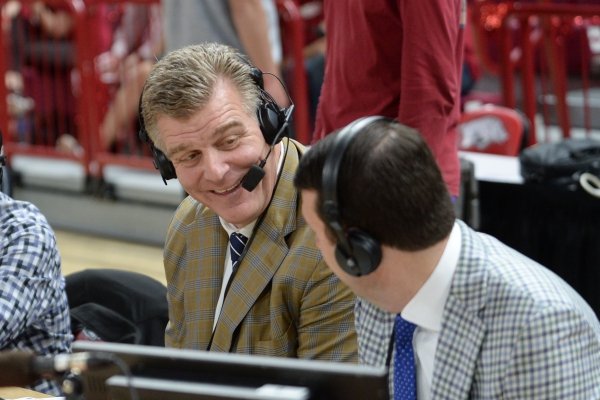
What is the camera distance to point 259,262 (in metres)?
2.29

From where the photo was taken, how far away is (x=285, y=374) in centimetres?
149

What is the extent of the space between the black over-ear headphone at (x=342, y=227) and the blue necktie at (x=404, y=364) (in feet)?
0.67

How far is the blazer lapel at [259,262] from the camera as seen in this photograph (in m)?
2.28

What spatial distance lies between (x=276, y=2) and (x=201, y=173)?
10.9ft

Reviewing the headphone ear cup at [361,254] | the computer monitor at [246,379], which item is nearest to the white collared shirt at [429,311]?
the headphone ear cup at [361,254]

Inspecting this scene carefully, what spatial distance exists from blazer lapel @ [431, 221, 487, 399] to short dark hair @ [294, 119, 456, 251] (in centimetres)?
9

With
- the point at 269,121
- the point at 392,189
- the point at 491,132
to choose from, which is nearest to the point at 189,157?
the point at 269,121

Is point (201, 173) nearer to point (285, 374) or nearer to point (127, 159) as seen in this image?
point (285, 374)

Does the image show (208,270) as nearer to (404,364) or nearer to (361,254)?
(404,364)

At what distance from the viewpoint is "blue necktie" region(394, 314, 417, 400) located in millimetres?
1853

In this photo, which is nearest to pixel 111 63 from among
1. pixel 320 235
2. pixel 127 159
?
pixel 127 159

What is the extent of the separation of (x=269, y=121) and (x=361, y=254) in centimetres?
70

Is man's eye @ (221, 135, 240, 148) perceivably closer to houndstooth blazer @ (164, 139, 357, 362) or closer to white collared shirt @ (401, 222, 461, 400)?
houndstooth blazer @ (164, 139, 357, 362)

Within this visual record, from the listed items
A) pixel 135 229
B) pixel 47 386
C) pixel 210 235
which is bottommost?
pixel 135 229
